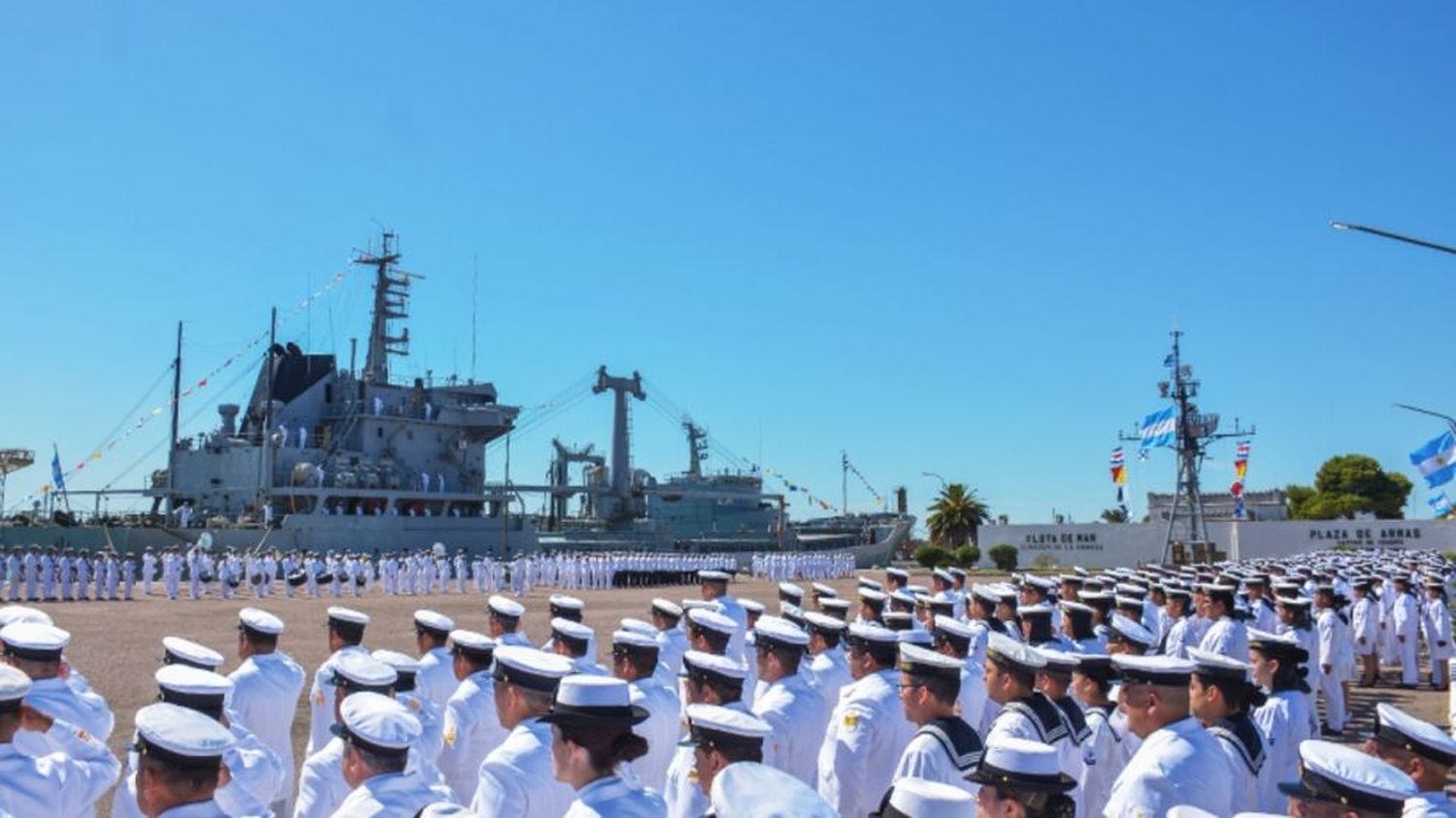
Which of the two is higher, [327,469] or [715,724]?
[327,469]

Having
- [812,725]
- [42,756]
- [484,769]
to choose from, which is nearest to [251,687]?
[42,756]

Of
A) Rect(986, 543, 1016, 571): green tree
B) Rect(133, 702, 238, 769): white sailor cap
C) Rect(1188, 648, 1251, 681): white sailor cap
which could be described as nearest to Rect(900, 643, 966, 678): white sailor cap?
Rect(1188, 648, 1251, 681): white sailor cap

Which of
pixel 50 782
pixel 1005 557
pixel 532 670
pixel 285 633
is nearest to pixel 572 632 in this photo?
pixel 532 670

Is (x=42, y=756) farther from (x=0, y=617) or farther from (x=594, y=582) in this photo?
(x=594, y=582)

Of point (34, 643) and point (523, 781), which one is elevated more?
point (34, 643)

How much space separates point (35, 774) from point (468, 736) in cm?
196

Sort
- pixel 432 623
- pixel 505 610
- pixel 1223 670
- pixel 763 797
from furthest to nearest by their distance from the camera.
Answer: pixel 505 610
pixel 432 623
pixel 1223 670
pixel 763 797

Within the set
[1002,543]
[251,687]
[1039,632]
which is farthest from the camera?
[1002,543]

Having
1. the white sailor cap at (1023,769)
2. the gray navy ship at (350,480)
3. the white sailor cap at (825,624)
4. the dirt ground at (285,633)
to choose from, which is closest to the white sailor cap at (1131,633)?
the white sailor cap at (825,624)

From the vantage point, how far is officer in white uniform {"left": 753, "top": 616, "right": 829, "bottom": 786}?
509 centimetres

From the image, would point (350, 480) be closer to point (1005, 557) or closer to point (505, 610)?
point (1005, 557)

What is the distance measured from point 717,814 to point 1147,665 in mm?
2456

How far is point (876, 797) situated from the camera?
480cm

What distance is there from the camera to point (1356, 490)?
67375 mm
